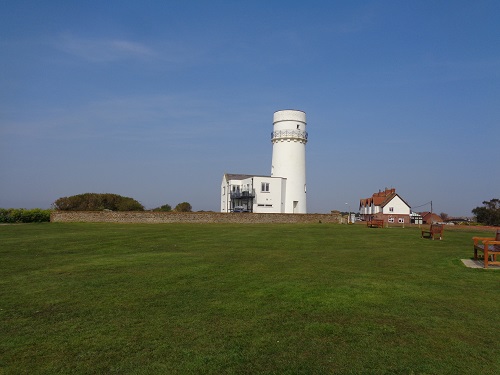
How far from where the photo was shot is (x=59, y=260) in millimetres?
12023

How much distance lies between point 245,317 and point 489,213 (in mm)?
73106

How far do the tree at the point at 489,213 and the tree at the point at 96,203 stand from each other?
2157 inches

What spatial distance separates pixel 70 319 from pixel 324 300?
426 centimetres

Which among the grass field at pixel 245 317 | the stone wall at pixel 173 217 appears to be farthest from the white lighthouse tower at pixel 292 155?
the grass field at pixel 245 317

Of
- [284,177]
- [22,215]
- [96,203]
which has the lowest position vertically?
[22,215]

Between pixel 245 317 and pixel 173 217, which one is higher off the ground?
pixel 173 217

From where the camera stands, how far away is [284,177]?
50.2 m

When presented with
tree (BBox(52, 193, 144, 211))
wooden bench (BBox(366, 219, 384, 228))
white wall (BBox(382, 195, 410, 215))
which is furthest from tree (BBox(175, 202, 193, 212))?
white wall (BBox(382, 195, 410, 215))

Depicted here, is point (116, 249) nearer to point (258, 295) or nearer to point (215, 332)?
point (258, 295)

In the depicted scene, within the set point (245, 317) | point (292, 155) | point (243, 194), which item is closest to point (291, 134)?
point (292, 155)

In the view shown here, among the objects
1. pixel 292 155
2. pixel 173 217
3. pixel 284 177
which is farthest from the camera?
pixel 284 177

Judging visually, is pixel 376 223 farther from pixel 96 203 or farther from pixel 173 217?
pixel 96 203

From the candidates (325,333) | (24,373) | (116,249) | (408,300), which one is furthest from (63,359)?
(116,249)

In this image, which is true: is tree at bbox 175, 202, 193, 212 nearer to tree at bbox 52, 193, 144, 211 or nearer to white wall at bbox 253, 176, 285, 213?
tree at bbox 52, 193, 144, 211
